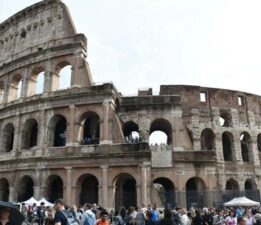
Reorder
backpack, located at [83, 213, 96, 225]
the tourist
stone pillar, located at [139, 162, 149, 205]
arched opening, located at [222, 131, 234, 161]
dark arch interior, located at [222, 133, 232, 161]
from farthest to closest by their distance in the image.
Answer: dark arch interior, located at [222, 133, 232, 161] → arched opening, located at [222, 131, 234, 161] → stone pillar, located at [139, 162, 149, 205] → backpack, located at [83, 213, 96, 225] → the tourist

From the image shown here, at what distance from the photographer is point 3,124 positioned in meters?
24.2

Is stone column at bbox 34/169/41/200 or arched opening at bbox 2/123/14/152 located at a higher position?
arched opening at bbox 2/123/14/152

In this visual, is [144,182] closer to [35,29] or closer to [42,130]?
[42,130]

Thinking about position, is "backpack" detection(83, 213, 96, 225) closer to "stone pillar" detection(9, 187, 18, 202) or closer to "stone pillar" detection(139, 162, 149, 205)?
"stone pillar" detection(139, 162, 149, 205)

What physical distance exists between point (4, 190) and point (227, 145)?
18.4 m

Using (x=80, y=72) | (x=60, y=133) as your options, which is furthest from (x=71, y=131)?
(x=80, y=72)

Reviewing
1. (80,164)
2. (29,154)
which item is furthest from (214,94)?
(29,154)

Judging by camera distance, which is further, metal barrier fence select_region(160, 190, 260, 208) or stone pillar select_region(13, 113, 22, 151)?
stone pillar select_region(13, 113, 22, 151)

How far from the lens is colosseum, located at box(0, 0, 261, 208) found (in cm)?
1966

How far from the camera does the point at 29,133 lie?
23.3 m

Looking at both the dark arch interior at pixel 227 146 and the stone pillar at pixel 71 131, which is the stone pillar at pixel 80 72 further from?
the dark arch interior at pixel 227 146

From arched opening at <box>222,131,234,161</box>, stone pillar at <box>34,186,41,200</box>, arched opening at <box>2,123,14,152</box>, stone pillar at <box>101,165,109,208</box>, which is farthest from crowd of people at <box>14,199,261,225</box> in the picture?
arched opening at <box>222,131,234,161</box>

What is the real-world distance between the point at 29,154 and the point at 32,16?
12.0m

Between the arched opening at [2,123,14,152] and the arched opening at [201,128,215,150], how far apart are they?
15.5 metres
